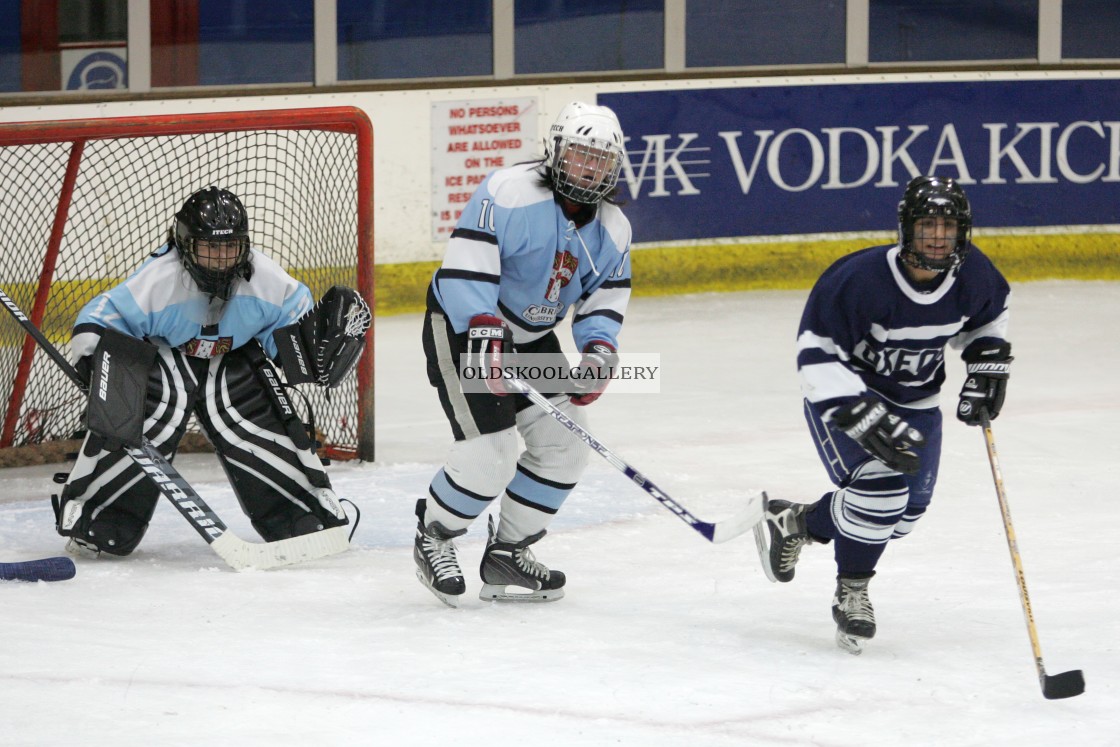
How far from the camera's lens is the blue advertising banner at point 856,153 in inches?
279

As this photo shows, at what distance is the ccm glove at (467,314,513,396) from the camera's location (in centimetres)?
317

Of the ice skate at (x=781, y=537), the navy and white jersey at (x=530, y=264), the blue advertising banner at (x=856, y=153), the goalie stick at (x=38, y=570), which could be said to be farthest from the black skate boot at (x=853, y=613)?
the blue advertising banner at (x=856, y=153)

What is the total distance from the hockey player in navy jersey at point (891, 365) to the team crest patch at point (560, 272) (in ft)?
1.73

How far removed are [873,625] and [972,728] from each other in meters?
0.42

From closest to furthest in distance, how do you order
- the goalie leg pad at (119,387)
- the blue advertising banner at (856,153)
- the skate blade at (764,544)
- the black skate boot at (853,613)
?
the black skate boot at (853,613)
the skate blade at (764,544)
the goalie leg pad at (119,387)
the blue advertising banner at (856,153)

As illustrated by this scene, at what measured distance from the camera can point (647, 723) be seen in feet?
8.73

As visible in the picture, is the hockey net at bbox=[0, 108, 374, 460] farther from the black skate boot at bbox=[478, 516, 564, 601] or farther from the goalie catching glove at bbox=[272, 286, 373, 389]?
the black skate boot at bbox=[478, 516, 564, 601]

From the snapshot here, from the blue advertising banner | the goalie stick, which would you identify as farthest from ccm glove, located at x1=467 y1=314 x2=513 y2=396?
the blue advertising banner

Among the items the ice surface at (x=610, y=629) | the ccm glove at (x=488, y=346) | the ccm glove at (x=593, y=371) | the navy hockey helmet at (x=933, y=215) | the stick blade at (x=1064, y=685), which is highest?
the navy hockey helmet at (x=933, y=215)

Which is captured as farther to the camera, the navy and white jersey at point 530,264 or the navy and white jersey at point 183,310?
the navy and white jersey at point 183,310

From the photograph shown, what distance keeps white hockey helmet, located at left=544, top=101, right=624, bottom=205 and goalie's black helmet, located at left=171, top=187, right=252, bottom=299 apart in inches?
31.4

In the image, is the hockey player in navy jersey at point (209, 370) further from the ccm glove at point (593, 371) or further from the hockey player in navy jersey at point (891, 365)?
the hockey player in navy jersey at point (891, 365)

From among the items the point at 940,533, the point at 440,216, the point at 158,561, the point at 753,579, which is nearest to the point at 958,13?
the point at 440,216

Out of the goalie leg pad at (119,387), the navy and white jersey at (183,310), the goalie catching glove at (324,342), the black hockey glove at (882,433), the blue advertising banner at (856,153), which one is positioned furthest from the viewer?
the blue advertising banner at (856,153)
